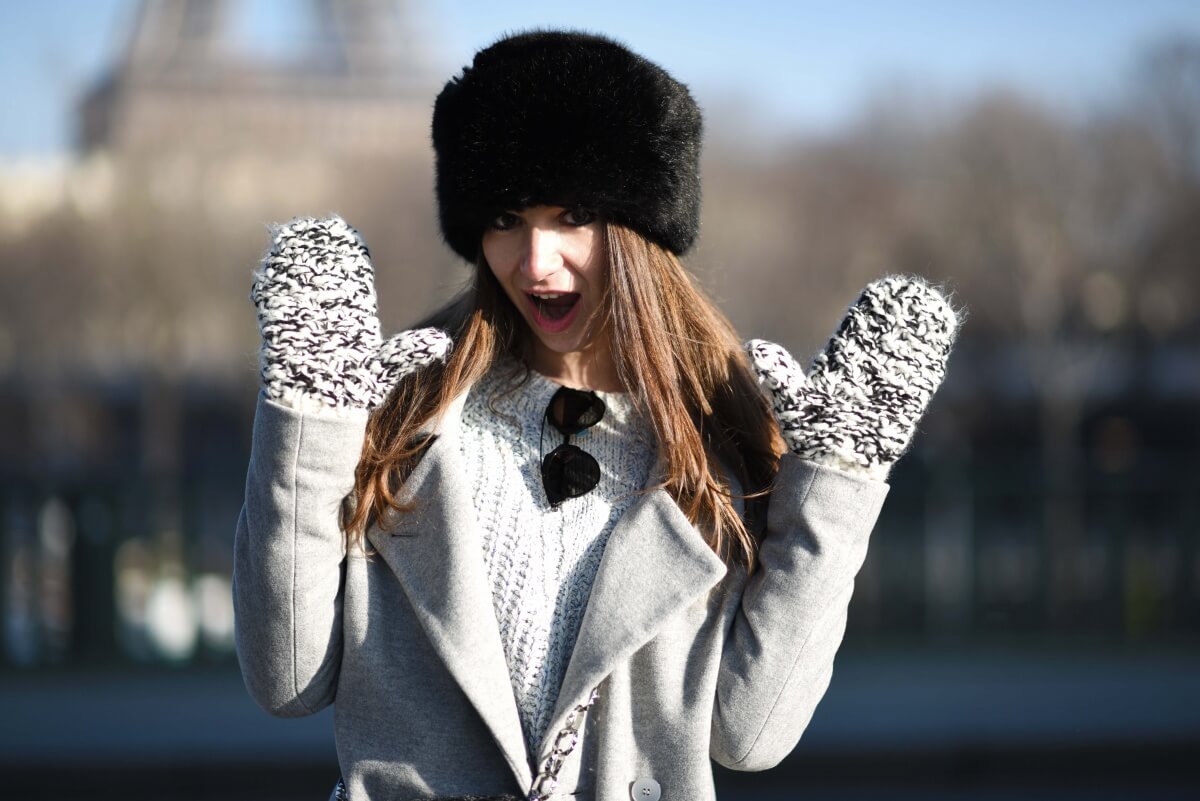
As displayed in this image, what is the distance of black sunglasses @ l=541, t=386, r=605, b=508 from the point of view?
2.00 m

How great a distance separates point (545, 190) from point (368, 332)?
341mm

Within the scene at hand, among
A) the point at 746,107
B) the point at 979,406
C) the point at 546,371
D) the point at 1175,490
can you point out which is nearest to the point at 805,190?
the point at 746,107

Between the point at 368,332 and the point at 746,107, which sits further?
the point at 746,107

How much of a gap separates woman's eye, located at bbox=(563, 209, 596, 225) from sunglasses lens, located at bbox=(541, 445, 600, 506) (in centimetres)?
35

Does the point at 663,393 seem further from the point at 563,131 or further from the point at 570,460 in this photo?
the point at 563,131

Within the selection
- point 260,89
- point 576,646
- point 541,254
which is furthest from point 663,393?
point 260,89

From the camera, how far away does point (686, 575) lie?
6.28 feet

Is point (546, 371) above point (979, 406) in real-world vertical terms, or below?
above

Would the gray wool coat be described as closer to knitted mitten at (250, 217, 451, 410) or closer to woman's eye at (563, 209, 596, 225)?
knitted mitten at (250, 217, 451, 410)

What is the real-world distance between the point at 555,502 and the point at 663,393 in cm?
23

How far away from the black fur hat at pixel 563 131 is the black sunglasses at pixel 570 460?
0.30 meters

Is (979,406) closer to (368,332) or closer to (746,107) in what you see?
(746,107)

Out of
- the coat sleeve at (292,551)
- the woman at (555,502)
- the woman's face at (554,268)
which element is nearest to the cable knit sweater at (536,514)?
the woman at (555,502)

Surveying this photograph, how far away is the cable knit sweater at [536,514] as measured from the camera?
1.91 metres
